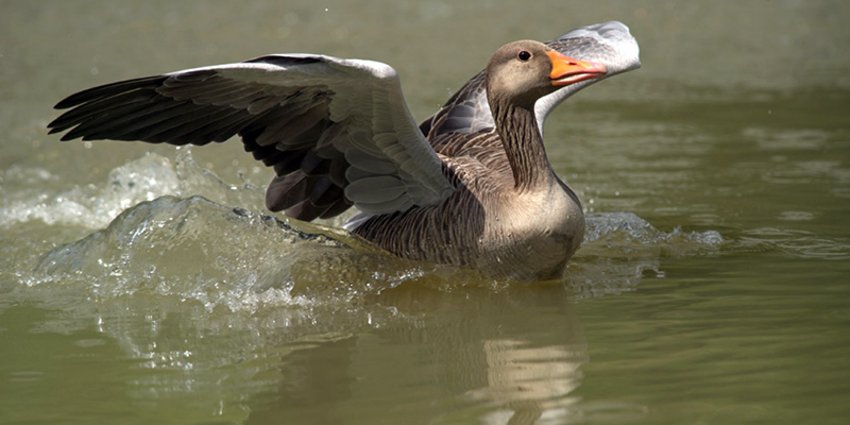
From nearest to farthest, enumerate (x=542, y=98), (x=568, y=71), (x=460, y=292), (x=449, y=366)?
1. (x=449, y=366)
2. (x=568, y=71)
3. (x=460, y=292)
4. (x=542, y=98)

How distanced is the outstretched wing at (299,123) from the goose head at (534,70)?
1.95ft

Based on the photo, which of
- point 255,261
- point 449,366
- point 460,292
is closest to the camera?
point 449,366

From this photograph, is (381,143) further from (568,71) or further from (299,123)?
(568,71)

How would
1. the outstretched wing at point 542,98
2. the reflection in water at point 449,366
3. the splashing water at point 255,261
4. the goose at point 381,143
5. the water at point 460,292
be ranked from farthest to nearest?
the outstretched wing at point 542,98 < the splashing water at point 255,261 < the goose at point 381,143 < the water at point 460,292 < the reflection in water at point 449,366

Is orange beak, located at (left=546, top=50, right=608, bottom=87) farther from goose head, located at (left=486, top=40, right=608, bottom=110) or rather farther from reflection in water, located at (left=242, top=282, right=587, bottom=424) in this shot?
reflection in water, located at (left=242, top=282, right=587, bottom=424)

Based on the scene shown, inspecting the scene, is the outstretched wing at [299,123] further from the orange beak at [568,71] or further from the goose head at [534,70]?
the orange beak at [568,71]

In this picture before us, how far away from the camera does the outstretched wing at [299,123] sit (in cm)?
656

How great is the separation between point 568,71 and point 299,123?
61.9 inches

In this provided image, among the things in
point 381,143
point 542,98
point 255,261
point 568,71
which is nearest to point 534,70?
point 568,71

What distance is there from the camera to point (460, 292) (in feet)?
24.0

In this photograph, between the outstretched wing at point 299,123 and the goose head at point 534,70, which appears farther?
the goose head at point 534,70

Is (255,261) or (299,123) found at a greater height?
(299,123)

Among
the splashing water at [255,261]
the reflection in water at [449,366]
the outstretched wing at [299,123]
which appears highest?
the outstretched wing at [299,123]

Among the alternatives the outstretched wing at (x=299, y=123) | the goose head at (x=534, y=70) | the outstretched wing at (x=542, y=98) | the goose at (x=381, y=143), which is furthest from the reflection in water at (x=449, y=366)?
the outstretched wing at (x=542, y=98)
